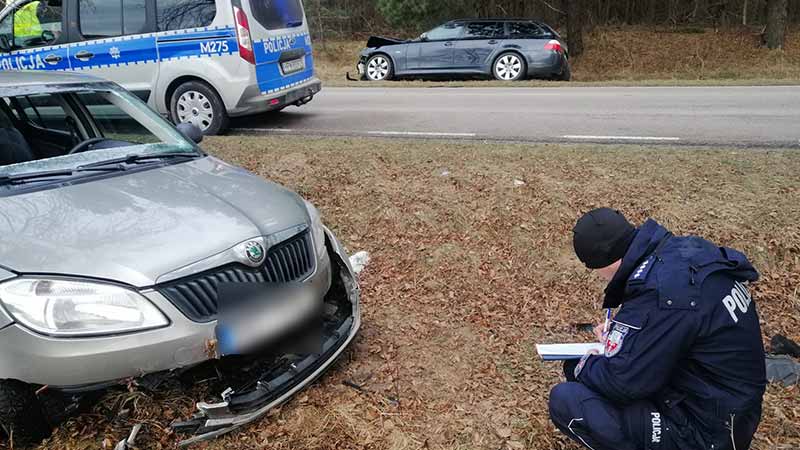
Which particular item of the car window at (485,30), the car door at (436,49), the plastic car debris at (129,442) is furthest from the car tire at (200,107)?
the car window at (485,30)

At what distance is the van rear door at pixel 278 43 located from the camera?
7578 mm

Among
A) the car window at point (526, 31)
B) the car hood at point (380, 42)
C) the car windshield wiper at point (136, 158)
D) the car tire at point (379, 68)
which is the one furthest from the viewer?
the car hood at point (380, 42)

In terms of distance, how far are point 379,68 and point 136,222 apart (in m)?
13.8

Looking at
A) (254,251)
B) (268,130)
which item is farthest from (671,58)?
(254,251)

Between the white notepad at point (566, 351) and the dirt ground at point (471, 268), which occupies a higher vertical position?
the white notepad at point (566, 351)

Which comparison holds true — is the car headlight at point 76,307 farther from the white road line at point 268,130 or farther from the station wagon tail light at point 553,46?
the station wagon tail light at point 553,46

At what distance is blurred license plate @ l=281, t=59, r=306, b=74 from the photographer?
26.9ft

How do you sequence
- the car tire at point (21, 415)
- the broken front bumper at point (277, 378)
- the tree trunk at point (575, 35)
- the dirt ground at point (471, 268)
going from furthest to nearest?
1. the tree trunk at point (575, 35)
2. the dirt ground at point (471, 268)
3. the broken front bumper at point (277, 378)
4. the car tire at point (21, 415)

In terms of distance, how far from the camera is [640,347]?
6.73 ft

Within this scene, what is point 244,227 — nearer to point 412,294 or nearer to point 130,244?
point 130,244

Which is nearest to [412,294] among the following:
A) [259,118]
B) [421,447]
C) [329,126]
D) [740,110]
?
[421,447]

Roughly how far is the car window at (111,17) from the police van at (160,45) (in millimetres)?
12

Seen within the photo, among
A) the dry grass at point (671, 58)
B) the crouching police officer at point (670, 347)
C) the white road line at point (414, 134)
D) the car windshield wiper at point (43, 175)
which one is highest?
the car windshield wiper at point (43, 175)

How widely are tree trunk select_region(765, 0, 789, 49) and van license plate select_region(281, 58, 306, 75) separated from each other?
717 inches
